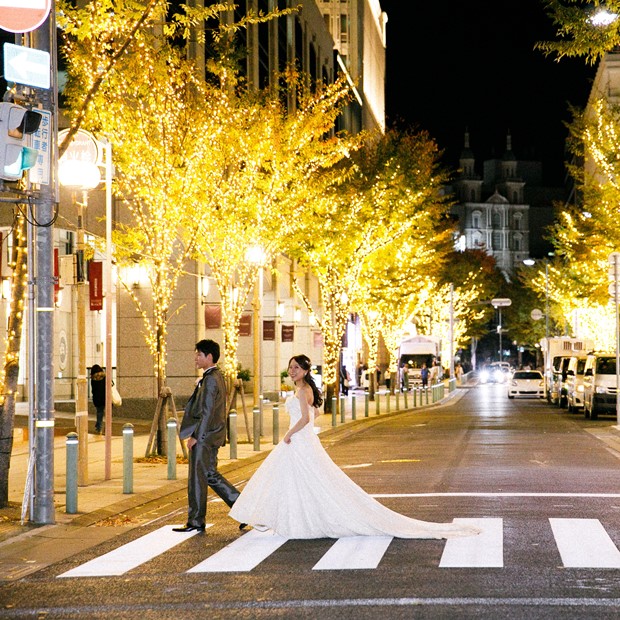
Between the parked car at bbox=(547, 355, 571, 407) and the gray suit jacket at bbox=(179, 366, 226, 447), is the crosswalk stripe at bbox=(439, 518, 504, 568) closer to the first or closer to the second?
the gray suit jacket at bbox=(179, 366, 226, 447)

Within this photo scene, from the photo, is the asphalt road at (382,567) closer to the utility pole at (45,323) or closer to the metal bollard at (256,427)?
the utility pole at (45,323)

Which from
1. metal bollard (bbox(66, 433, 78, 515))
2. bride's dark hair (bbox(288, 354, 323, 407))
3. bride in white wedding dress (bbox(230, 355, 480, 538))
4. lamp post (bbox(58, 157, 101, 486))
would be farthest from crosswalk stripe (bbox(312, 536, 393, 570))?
lamp post (bbox(58, 157, 101, 486))

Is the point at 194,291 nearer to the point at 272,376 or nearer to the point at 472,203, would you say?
the point at 272,376

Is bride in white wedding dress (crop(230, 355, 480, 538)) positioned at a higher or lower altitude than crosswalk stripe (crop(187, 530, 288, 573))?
higher

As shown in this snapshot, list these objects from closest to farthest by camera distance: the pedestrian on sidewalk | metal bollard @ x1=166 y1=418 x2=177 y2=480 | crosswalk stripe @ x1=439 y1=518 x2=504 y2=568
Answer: crosswalk stripe @ x1=439 y1=518 x2=504 y2=568 → metal bollard @ x1=166 y1=418 x2=177 y2=480 → the pedestrian on sidewalk

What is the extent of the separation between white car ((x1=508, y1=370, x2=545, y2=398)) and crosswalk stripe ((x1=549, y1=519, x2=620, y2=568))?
47.0 m

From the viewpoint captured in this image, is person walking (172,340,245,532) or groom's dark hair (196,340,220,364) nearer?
person walking (172,340,245,532)

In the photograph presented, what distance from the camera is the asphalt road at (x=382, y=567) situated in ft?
26.8

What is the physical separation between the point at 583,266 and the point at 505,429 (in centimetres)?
1547

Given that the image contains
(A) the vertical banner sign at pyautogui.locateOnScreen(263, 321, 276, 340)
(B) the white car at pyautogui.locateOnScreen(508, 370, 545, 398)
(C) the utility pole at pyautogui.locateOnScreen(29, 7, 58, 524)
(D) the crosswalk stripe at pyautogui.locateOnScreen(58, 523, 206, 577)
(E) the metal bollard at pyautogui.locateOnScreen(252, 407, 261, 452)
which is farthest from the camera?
(B) the white car at pyautogui.locateOnScreen(508, 370, 545, 398)

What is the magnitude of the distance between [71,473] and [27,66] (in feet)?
15.5

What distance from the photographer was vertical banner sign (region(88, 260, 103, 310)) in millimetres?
19016

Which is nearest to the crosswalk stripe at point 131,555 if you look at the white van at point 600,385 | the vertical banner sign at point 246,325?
the vertical banner sign at point 246,325

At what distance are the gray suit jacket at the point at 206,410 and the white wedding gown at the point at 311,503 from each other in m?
0.77
